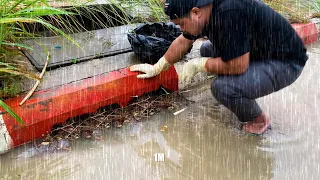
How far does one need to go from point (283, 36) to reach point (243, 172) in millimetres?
1073

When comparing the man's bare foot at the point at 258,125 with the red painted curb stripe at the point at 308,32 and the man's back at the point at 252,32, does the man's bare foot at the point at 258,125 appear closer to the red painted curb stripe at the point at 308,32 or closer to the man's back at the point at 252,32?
the man's back at the point at 252,32

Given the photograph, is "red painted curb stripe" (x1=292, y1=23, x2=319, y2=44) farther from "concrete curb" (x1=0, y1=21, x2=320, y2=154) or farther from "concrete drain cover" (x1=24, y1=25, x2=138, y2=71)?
"concrete drain cover" (x1=24, y1=25, x2=138, y2=71)

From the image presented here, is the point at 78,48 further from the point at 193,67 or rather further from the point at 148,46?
the point at 193,67

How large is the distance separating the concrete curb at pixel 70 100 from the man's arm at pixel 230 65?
0.78m

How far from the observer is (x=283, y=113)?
10.5ft

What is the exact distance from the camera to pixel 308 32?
4746 millimetres

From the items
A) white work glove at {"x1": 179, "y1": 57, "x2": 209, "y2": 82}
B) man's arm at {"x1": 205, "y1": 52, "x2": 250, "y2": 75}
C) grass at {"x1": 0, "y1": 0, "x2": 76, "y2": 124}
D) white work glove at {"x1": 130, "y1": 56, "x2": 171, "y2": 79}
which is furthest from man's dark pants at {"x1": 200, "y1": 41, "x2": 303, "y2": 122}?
grass at {"x1": 0, "y1": 0, "x2": 76, "y2": 124}

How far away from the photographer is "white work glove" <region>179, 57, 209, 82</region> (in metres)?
2.73

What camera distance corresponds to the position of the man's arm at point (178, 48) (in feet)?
9.53

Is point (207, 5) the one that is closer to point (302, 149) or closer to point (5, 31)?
point (302, 149)

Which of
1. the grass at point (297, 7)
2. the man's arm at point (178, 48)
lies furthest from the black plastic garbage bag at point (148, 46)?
the grass at point (297, 7)

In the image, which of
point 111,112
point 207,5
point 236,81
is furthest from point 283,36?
point 111,112

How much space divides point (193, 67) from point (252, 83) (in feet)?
1.66

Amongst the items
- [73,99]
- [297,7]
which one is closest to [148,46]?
[73,99]
